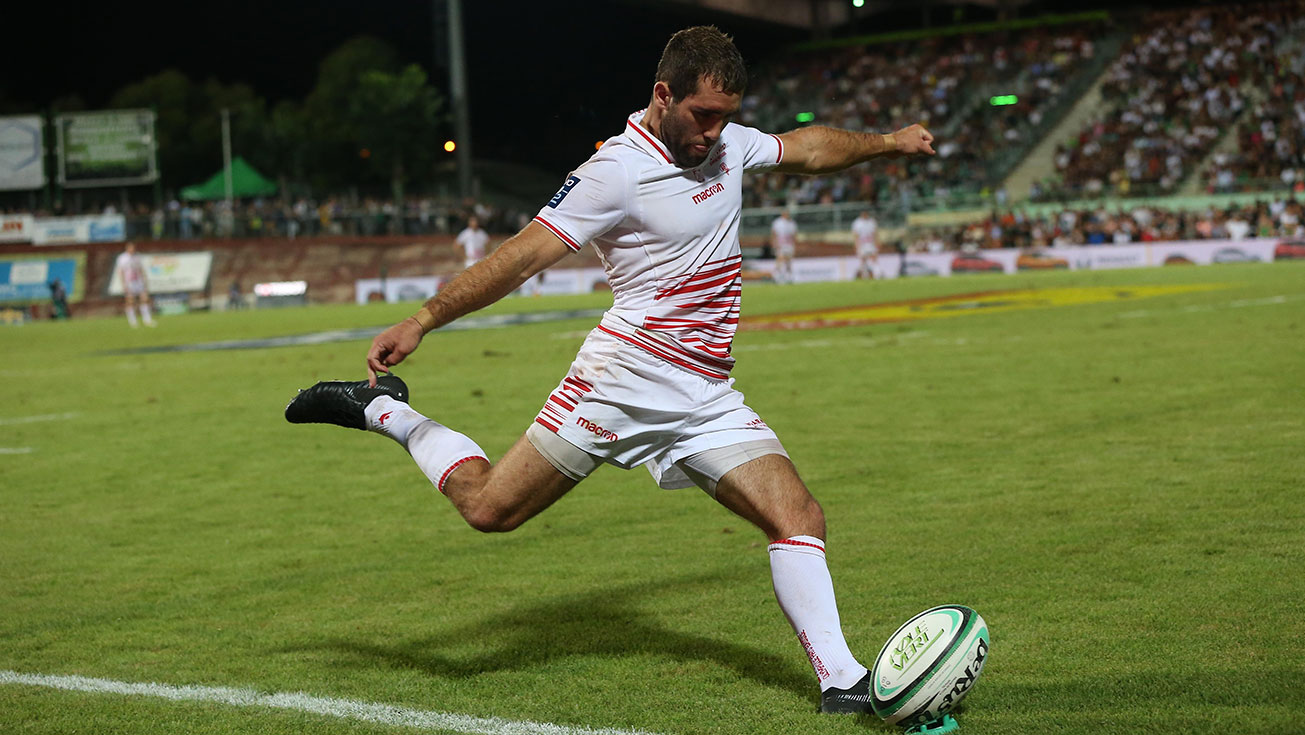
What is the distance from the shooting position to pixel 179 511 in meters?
8.11

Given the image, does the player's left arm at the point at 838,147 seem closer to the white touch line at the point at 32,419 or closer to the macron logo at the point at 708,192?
the macron logo at the point at 708,192

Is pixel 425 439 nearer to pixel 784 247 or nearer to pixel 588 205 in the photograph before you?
pixel 588 205

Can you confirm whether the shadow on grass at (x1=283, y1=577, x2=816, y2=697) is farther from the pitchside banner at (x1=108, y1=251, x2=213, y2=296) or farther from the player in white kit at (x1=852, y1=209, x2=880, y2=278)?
the pitchside banner at (x1=108, y1=251, x2=213, y2=296)

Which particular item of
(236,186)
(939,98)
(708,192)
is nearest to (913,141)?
(708,192)

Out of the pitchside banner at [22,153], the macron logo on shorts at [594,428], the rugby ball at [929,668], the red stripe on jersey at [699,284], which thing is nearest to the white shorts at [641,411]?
the macron logo on shorts at [594,428]

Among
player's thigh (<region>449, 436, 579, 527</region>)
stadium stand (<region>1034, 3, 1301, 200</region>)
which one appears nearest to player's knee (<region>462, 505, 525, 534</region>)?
player's thigh (<region>449, 436, 579, 527</region>)

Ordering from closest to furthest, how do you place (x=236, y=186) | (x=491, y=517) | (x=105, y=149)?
(x=491, y=517)
(x=105, y=149)
(x=236, y=186)

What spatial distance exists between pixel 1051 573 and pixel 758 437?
75.3 inches

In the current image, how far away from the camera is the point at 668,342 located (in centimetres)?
430

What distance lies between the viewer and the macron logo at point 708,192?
4.30m

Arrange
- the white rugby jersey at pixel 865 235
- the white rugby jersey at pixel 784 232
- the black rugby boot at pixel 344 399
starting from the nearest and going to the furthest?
the black rugby boot at pixel 344 399, the white rugby jersey at pixel 865 235, the white rugby jersey at pixel 784 232

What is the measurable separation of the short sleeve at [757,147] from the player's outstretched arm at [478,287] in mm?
851

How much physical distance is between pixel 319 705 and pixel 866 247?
35.6 meters

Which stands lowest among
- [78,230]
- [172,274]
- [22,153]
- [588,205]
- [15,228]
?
[172,274]
